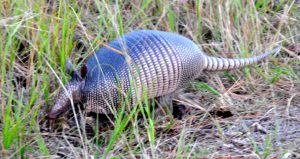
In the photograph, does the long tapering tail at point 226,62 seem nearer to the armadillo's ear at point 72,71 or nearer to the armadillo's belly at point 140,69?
the armadillo's belly at point 140,69

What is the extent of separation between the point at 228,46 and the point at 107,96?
4.51ft

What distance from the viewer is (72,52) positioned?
4242 millimetres

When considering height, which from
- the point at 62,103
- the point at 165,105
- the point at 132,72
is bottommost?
the point at 165,105

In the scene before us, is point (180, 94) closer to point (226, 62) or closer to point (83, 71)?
point (226, 62)

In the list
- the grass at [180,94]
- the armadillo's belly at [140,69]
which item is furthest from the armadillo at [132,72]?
the grass at [180,94]

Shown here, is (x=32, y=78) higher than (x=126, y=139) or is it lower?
higher

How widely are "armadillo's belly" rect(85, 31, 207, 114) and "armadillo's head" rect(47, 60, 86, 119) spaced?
0.05 m

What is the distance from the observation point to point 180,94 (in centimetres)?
414

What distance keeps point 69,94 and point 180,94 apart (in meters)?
0.99

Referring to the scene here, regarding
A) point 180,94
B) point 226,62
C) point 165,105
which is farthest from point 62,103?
point 226,62

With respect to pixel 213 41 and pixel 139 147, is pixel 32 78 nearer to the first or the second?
pixel 139 147

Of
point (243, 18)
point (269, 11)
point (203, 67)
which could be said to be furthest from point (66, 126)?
point (269, 11)

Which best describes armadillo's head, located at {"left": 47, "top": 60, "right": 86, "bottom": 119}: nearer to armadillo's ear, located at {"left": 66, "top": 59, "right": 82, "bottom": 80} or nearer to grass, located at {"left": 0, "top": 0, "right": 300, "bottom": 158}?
armadillo's ear, located at {"left": 66, "top": 59, "right": 82, "bottom": 80}

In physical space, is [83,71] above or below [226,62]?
above
